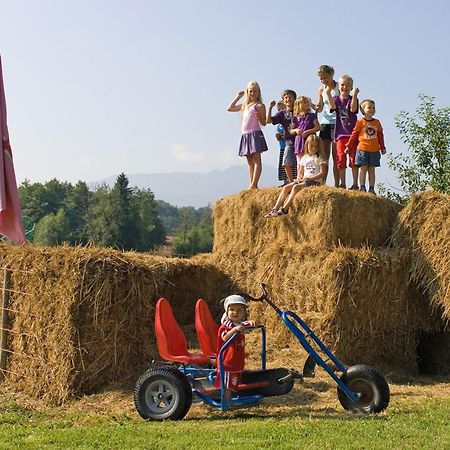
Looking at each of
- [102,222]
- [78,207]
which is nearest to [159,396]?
[102,222]

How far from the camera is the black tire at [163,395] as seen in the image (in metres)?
6.66

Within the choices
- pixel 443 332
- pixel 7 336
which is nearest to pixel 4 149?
pixel 7 336

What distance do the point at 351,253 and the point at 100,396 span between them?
12.1 feet

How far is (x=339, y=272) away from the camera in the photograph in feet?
29.5

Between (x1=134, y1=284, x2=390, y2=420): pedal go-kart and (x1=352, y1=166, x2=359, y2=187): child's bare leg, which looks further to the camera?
(x1=352, y1=166, x2=359, y2=187): child's bare leg

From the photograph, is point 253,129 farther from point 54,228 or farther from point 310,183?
point 54,228

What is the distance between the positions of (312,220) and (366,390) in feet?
10.9

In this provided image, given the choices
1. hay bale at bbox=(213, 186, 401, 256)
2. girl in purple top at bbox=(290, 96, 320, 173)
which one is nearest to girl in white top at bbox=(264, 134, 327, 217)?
hay bale at bbox=(213, 186, 401, 256)

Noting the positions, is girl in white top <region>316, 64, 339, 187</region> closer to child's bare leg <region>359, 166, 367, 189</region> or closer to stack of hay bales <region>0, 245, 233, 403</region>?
child's bare leg <region>359, 166, 367, 189</region>

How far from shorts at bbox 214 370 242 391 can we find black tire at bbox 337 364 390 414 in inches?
40.2

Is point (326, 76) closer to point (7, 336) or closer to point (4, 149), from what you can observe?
point (4, 149)

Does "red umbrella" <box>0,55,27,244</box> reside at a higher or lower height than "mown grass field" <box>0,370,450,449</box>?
higher

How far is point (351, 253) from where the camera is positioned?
9.12m

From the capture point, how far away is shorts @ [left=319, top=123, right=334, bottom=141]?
34.5ft
